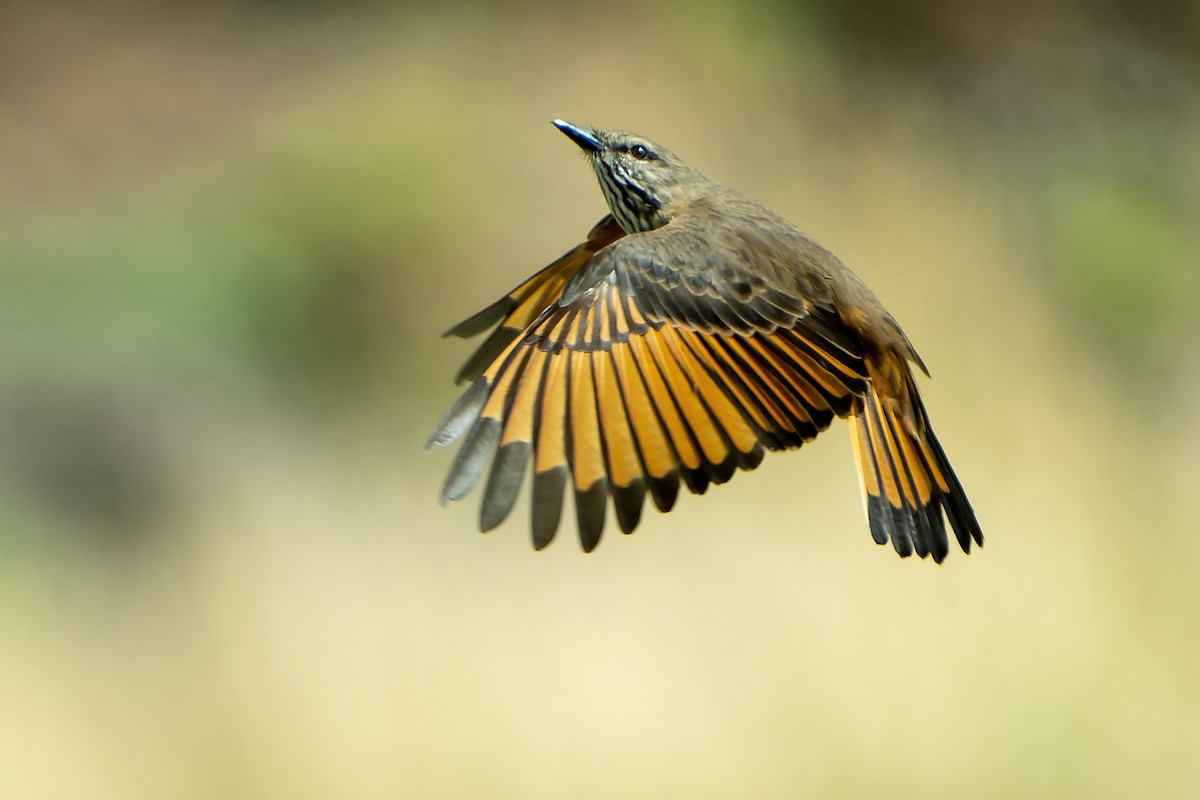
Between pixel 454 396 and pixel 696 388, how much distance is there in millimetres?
3276

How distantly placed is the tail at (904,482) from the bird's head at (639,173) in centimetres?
90

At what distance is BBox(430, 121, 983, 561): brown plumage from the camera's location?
319cm

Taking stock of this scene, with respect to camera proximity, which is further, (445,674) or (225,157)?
(225,157)

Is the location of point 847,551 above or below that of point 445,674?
above

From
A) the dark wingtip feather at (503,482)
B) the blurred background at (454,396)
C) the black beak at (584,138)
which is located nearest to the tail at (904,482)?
the dark wingtip feather at (503,482)

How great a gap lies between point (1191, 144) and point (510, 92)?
4.02 meters

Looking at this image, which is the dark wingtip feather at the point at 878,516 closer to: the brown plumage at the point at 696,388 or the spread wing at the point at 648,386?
the brown plumage at the point at 696,388

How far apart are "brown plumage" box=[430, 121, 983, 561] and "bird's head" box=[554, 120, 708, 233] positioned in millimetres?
218

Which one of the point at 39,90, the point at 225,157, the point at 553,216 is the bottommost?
the point at 553,216

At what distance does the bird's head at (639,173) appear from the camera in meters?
4.24

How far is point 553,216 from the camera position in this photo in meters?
7.14

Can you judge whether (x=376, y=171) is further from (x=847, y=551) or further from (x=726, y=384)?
(x=726, y=384)

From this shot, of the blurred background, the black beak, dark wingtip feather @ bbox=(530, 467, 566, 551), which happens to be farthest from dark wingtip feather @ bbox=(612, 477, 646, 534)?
the blurred background

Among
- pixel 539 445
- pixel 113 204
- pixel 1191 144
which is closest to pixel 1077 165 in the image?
pixel 1191 144
